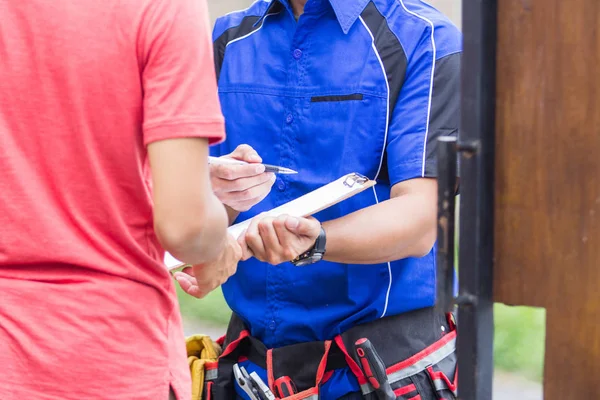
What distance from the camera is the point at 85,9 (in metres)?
1.37

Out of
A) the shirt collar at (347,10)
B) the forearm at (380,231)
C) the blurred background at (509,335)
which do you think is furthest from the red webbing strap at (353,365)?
the blurred background at (509,335)

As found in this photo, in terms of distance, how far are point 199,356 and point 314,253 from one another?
0.62 meters

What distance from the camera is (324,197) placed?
1929 mm

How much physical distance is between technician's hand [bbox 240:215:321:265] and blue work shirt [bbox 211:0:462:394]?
20 centimetres

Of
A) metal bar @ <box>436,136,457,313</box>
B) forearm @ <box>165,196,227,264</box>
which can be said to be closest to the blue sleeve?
forearm @ <box>165,196,227,264</box>

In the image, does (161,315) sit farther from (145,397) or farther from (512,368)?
(512,368)

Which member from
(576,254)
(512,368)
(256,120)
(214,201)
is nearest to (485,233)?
(576,254)

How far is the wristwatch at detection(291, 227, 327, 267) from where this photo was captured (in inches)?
78.7

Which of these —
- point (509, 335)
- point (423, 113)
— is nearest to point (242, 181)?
point (423, 113)

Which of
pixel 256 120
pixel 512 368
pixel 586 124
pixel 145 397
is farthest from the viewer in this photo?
pixel 512 368

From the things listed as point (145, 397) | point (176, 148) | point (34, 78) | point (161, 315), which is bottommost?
point (145, 397)

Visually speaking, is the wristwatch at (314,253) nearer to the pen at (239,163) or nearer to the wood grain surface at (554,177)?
the pen at (239,163)

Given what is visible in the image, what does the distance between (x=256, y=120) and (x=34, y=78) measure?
897 millimetres

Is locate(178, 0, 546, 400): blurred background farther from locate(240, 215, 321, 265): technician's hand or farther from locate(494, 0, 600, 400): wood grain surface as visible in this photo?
locate(494, 0, 600, 400): wood grain surface
